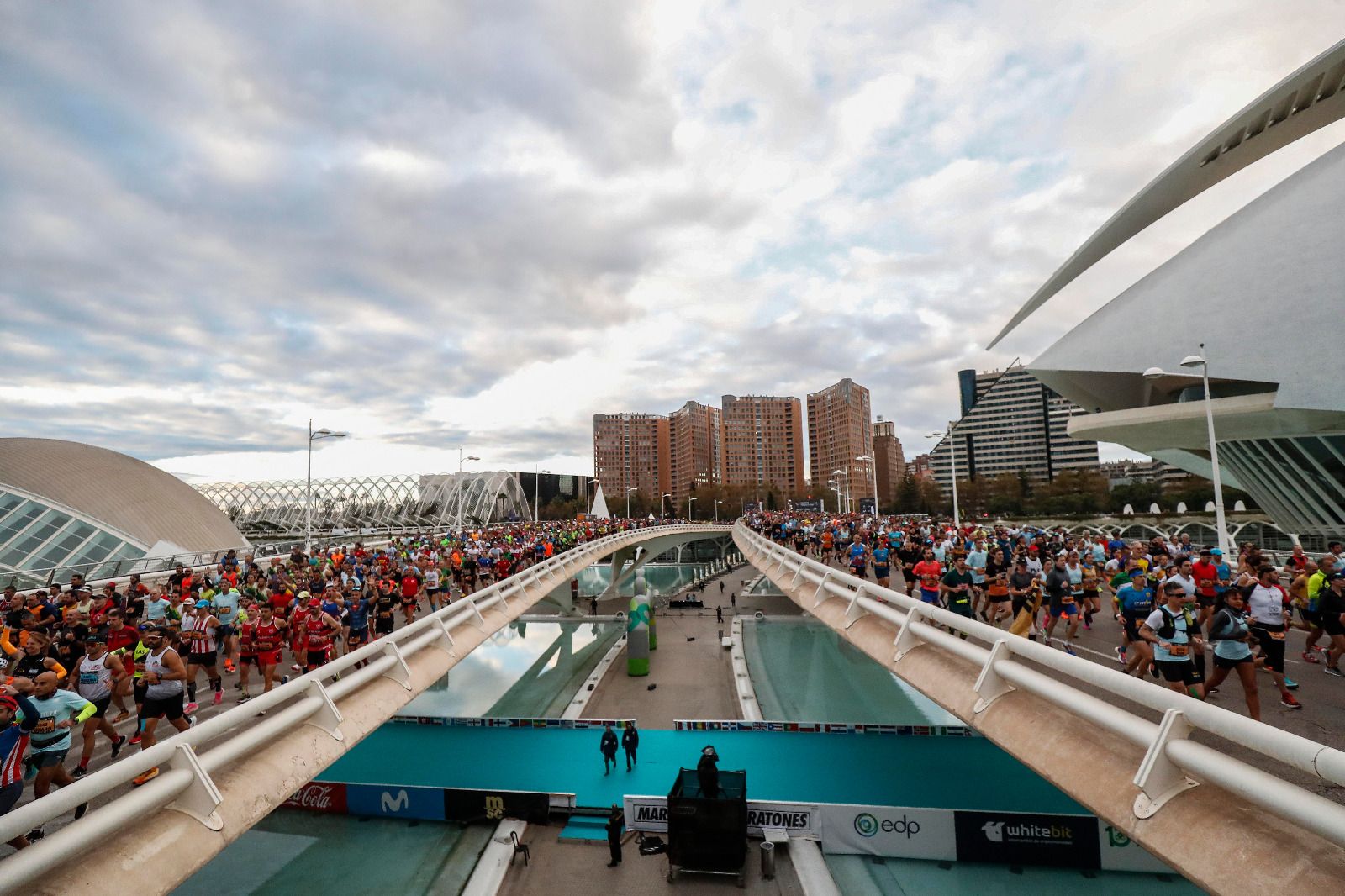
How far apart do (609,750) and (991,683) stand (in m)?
8.19

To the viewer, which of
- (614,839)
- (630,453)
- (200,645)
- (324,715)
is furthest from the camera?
(630,453)

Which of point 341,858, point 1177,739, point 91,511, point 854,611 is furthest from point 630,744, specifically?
point 91,511

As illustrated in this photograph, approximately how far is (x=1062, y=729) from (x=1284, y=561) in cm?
2419

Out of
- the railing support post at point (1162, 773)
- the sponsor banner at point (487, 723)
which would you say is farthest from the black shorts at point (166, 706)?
the railing support post at point (1162, 773)

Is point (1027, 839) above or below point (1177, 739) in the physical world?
below

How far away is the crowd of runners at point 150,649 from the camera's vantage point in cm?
589

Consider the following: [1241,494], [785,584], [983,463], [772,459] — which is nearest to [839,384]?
[772,459]

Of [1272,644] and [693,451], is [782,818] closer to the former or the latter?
[1272,644]

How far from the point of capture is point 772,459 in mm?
176625

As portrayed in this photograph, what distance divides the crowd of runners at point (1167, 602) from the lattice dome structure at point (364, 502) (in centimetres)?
9901

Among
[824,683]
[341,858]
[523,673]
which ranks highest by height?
[341,858]

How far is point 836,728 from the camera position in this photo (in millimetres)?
12086

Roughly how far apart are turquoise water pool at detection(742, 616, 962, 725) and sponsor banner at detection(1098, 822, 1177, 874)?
11.3ft

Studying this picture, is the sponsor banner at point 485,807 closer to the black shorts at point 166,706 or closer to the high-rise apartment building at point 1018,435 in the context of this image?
the black shorts at point 166,706
